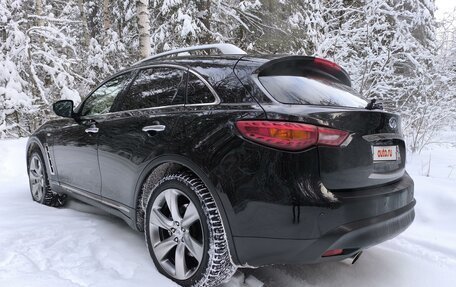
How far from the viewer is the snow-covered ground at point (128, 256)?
250 cm

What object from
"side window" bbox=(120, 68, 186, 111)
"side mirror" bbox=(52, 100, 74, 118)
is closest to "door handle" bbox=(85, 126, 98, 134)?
"side window" bbox=(120, 68, 186, 111)

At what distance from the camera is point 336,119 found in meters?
2.12

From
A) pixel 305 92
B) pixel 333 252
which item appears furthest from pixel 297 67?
pixel 333 252

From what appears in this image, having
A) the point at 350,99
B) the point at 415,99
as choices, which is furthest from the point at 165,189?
the point at 415,99

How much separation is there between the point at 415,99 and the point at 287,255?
653cm

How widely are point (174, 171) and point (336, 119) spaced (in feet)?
3.75

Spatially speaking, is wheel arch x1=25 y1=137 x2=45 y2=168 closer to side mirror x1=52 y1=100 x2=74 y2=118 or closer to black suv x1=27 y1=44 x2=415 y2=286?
side mirror x1=52 y1=100 x2=74 y2=118

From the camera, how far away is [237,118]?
2207 mm

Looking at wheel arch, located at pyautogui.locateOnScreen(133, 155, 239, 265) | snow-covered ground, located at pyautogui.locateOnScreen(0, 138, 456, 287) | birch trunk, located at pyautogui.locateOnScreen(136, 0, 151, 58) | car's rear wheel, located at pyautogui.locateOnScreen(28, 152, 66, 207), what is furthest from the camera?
birch trunk, located at pyautogui.locateOnScreen(136, 0, 151, 58)

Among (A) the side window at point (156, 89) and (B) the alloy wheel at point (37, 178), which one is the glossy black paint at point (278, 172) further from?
(B) the alloy wheel at point (37, 178)

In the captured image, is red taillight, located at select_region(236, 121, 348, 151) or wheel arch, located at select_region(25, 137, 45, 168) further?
wheel arch, located at select_region(25, 137, 45, 168)

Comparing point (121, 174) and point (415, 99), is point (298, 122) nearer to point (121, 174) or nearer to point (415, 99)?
point (121, 174)

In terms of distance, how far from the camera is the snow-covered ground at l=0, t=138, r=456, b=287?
250 centimetres

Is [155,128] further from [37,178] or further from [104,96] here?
[37,178]
